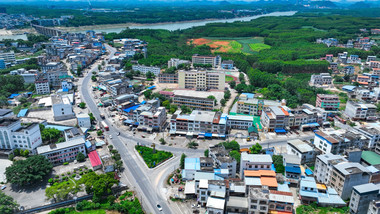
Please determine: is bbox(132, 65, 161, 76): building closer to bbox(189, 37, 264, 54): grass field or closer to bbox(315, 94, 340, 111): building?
bbox(189, 37, 264, 54): grass field

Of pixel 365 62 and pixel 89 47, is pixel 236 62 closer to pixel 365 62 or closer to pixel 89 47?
pixel 365 62

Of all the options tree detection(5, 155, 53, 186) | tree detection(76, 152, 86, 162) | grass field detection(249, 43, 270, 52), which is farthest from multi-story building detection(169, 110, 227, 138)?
grass field detection(249, 43, 270, 52)

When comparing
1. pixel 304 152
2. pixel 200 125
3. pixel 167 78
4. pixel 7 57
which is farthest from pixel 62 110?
pixel 7 57

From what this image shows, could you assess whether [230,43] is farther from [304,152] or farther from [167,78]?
[304,152]

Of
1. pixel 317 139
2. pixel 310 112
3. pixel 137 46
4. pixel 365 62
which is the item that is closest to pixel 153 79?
pixel 137 46

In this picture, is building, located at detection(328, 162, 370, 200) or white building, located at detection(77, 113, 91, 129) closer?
building, located at detection(328, 162, 370, 200)
